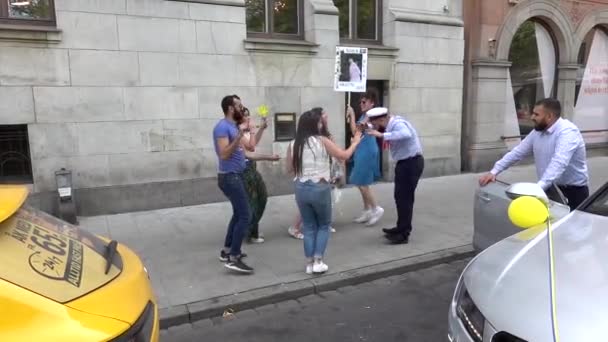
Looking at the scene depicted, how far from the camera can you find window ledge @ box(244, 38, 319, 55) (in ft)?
26.8

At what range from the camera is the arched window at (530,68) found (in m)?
11.9

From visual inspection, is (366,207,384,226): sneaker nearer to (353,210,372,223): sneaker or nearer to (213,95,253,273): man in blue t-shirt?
(353,210,372,223): sneaker

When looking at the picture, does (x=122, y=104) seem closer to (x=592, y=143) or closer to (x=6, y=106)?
(x=6, y=106)

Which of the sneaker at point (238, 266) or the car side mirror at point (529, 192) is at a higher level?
the car side mirror at point (529, 192)

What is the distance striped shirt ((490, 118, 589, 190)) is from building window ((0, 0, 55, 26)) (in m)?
6.39

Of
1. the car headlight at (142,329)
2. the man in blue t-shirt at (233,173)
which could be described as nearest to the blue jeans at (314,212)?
the man in blue t-shirt at (233,173)

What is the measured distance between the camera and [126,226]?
6.87 metres

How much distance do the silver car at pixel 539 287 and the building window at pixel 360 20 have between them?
281 inches

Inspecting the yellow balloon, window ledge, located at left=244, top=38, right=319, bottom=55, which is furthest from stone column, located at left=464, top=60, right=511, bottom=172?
the yellow balloon

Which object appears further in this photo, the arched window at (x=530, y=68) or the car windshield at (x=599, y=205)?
the arched window at (x=530, y=68)

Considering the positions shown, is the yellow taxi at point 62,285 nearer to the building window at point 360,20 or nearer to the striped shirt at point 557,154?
the striped shirt at point 557,154

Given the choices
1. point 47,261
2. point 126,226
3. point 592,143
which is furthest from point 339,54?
point 592,143

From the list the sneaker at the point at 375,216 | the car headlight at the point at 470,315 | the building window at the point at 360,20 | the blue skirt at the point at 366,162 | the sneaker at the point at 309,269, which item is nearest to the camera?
the car headlight at the point at 470,315

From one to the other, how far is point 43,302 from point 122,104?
6139mm
